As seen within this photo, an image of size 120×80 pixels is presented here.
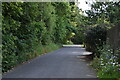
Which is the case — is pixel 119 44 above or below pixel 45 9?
below

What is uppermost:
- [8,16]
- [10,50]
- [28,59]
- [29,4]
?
[29,4]

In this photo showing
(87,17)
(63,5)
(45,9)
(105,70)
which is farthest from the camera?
(63,5)

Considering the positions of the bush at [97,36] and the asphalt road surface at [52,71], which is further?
the bush at [97,36]

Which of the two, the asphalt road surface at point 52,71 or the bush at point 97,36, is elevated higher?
the bush at point 97,36

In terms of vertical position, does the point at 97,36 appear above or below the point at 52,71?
above

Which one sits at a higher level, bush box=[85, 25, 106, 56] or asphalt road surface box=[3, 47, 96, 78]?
bush box=[85, 25, 106, 56]

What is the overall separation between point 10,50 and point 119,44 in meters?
5.15

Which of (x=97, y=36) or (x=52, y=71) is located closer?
(x=52, y=71)

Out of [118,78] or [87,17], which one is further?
[87,17]

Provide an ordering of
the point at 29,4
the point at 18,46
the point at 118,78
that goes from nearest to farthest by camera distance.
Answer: the point at 118,78 → the point at 18,46 → the point at 29,4

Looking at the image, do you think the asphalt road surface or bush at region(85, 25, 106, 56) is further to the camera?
bush at region(85, 25, 106, 56)

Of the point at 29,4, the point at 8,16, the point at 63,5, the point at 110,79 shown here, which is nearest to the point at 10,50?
the point at 8,16

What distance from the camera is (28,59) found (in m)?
13.1

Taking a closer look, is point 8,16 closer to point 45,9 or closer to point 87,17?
point 87,17
